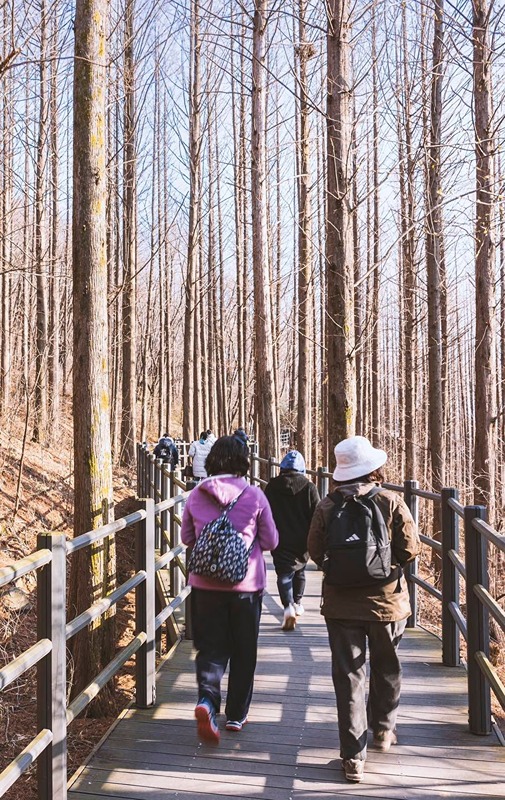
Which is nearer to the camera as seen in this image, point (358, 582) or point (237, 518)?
point (358, 582)

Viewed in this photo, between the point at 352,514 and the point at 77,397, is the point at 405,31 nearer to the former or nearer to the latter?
the point at 77,397

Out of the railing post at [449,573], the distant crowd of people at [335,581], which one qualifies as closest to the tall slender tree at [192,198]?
the railing post at [449,573]

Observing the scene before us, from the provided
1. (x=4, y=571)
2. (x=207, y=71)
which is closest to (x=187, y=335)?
(x=207, y=71)

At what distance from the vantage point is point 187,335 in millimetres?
24188

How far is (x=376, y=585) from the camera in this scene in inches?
149

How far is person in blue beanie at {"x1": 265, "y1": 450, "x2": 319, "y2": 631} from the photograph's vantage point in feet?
21.6

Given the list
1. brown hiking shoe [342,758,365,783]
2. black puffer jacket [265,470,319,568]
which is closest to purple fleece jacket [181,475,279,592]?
brown hiking shoe [342,758,365,783]

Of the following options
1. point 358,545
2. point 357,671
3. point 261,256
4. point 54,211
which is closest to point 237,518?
point 358,545

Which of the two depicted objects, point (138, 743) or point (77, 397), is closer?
point (138, 743)

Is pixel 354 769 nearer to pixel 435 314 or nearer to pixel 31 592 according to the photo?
pixel 31 592

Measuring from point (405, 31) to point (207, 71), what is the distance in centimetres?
680

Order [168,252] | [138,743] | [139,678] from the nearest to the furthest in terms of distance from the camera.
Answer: [138,743] → [139,678] → [168,252]

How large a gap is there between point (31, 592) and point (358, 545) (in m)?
7.51

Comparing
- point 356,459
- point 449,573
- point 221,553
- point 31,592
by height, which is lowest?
point 31,592
